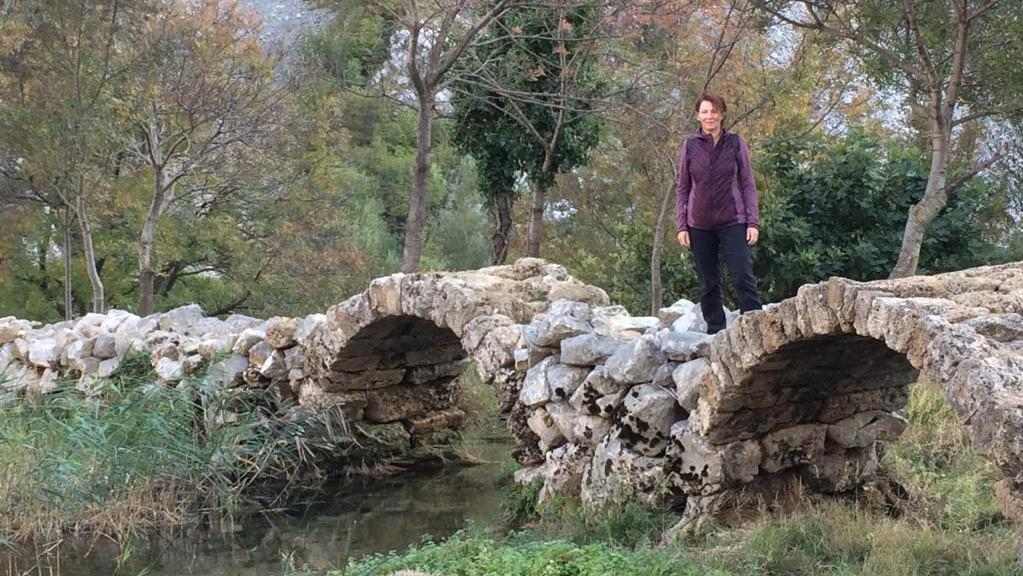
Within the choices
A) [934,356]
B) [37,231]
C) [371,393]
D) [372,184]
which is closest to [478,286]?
[371,393]

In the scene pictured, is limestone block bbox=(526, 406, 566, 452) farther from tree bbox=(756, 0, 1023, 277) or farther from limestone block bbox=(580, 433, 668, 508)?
tree bbox=(756, 0, 1023, 277)

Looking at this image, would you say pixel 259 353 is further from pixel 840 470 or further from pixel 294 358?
pixel 840 470

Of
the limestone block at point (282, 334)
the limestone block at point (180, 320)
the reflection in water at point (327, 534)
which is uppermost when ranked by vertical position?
the limestone block at point (180, 320)

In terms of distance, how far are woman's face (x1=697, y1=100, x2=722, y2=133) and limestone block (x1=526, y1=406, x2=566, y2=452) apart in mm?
2143

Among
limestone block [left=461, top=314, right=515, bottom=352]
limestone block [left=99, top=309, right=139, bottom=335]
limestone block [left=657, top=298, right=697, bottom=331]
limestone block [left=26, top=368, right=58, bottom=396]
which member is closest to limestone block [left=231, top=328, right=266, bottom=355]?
limestone block [left=99, top=309, right=139, bottom=335]

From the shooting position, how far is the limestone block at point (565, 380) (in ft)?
23.9

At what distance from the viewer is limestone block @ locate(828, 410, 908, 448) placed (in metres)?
6.86

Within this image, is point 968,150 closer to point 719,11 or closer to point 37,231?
point 719,11

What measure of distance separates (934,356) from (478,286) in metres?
4.04

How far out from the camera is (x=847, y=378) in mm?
6645

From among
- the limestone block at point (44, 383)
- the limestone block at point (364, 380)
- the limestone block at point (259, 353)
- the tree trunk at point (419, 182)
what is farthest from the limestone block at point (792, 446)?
the limestone block at point (44, 383)

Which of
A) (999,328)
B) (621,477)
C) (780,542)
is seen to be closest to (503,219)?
(621,477)

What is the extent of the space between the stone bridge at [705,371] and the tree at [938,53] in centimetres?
307

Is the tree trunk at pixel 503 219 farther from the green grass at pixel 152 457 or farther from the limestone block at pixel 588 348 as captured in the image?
the limestone block at pixel 588 348
